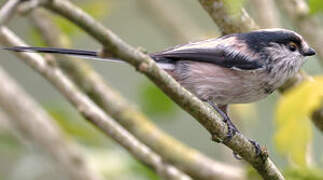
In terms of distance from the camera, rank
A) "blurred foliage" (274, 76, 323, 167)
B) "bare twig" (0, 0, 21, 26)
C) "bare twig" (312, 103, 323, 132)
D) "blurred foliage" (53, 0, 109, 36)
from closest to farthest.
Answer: "blurred foliage" (274, 76, 323, 167) < "bare twig" (0, 0, 21, 26) < "bare twig" (312, 103, 323, 132) < "blurred foliage" (53, 0, 109, 36)

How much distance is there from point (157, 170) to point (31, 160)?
3.69 feet

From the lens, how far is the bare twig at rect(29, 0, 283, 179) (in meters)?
2.00

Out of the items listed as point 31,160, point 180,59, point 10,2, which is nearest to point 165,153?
point 180,59

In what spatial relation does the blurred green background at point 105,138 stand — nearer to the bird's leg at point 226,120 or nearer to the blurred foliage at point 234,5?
the bird's leg at point 226,120

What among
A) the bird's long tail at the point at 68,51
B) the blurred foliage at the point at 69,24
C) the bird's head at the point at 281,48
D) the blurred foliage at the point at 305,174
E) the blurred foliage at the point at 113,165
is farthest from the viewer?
the blurred foliage at the point at 113,165

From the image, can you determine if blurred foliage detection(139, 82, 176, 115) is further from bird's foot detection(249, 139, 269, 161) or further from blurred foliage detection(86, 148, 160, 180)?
bird's foot detection(249, 139, 269, 161)

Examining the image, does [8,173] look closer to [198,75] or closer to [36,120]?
[36,120]

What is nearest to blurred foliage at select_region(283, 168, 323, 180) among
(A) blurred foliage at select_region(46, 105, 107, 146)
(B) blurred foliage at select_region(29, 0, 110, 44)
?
(B) blurred foliage at select_region(29, 0, 110, 44)

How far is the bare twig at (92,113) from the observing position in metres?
3.19

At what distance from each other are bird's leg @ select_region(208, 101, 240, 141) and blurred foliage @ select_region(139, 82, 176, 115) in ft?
2.17

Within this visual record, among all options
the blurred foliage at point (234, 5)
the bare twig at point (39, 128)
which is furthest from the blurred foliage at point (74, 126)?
the blurred foliage at point (234, 5)

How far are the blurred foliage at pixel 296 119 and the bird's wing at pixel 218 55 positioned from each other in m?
0.93

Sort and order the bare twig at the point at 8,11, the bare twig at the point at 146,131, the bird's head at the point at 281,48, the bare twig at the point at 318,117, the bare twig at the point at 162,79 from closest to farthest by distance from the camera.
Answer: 1. the bare twig at the point at 162,79
2. the bare twig at the point at 8,11
3. the bare twig at the point at 318,117
4. the bird's head at the point at 281,48
5. the bare twig at the point at 146,131

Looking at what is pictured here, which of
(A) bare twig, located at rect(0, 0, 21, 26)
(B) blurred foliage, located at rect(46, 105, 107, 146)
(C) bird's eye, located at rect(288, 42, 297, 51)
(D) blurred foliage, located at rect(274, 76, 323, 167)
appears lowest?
(D) blurred foliage, located at rect(274, 76, 323, 167)
